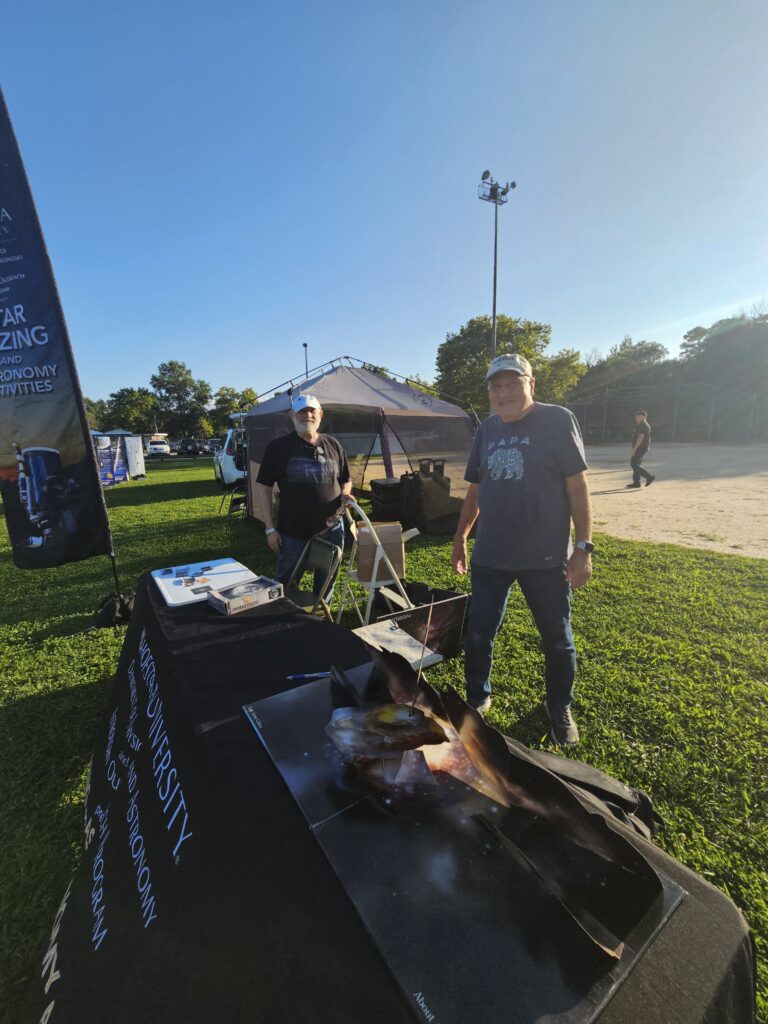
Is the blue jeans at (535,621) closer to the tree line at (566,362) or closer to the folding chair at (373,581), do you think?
the folding chair at (373,581)

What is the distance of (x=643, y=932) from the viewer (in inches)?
26.2

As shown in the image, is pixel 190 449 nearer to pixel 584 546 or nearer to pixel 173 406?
pixel 173 406

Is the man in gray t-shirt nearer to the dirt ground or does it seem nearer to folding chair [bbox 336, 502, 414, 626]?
folding chair [bbox 336, 502, 414, 626]

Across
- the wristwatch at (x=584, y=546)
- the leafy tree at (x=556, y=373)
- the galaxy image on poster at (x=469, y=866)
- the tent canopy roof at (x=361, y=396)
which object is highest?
the leafy tree at (x=556, y=373)

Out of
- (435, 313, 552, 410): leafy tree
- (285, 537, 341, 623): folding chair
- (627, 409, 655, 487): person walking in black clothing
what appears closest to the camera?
(285, 537, 341, 623): folding chair

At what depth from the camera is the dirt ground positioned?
277 inches

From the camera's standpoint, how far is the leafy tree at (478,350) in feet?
104

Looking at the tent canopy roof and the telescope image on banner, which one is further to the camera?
the tent canopy roof

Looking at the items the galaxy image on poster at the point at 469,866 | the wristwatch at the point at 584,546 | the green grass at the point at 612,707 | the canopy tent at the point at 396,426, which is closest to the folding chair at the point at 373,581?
the green grass at the point at 612,707

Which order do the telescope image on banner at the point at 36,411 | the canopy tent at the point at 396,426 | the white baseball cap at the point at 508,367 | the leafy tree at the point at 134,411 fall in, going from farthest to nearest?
the leafy tree at the point at 134,411, the canopy tent at the point at 396,426, the telescope image on banner at the point at 36,411, the white baseball cap at the point at 508,367

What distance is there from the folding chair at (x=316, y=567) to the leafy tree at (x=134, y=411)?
64206mm

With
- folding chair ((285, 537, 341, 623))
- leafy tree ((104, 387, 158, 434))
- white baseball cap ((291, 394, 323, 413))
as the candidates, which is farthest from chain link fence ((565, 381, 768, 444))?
leafy tree ((104, 387, 158, 434))

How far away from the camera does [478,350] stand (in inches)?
1361

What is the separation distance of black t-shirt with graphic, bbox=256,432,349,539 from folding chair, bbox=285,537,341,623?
0.14 metres
